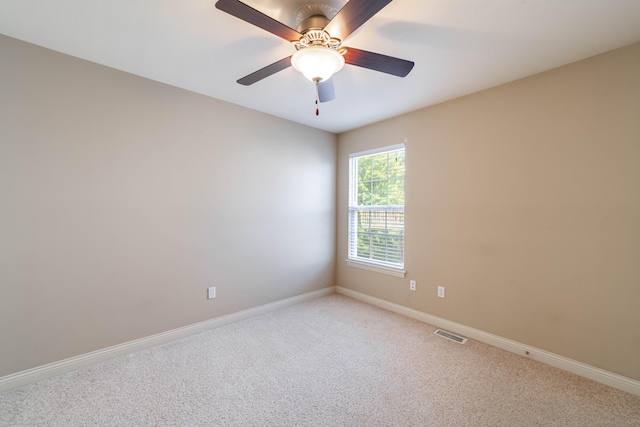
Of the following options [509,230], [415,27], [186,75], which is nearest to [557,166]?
[509,230]

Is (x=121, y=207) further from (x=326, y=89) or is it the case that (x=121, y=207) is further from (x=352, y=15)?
(x=352, y=15)

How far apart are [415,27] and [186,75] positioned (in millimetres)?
1906

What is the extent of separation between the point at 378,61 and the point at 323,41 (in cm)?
35

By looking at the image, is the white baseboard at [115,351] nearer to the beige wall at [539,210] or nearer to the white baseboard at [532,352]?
the white baseboard at [532,352]

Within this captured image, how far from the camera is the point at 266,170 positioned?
10.9 ft

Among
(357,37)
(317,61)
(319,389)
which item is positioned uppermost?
(357,37)

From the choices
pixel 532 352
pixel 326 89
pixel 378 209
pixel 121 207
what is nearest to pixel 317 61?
pixel 326 89

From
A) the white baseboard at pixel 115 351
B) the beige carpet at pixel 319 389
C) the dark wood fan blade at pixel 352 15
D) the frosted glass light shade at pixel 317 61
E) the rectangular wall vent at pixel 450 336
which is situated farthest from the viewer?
the rectangular wall vent at pixel 450 336

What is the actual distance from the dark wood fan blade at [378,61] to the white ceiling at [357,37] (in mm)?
250

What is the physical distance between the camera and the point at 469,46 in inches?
75.9

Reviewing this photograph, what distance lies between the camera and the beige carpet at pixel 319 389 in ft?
5.45

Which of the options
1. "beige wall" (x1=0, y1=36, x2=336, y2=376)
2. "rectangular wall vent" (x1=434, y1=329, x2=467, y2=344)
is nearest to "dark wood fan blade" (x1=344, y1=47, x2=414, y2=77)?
"beige wall" (x1=0, y1=36, x2=336, y2=376)

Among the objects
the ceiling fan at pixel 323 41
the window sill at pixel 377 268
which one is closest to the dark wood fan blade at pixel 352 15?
the ceiling fan at pixel 323 41

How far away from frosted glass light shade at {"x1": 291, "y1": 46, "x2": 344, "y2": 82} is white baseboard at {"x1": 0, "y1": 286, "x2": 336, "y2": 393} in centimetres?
259
